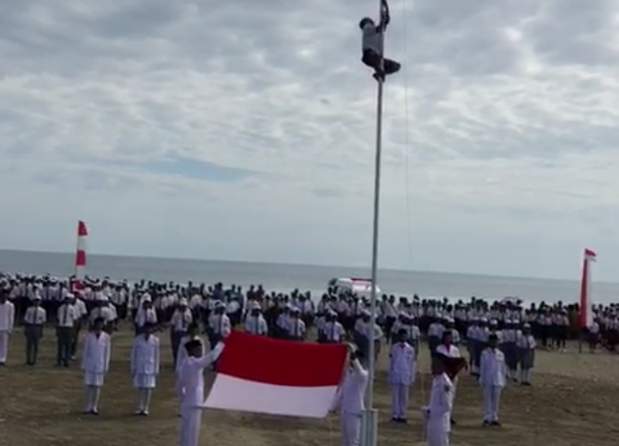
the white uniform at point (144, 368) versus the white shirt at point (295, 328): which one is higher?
the white shirt at point (295, 328)

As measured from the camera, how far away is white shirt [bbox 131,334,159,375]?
57.0 feet

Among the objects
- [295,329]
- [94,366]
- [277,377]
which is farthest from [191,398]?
[295,329]

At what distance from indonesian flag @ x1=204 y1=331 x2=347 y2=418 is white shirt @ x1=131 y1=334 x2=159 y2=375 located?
548cm

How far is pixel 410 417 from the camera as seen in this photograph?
1878 centimetres

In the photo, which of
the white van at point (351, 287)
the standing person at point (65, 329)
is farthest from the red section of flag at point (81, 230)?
the white van at point (351, 287)

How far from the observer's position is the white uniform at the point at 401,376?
1777cm

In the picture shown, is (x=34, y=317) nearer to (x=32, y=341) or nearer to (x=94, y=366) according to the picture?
(x=32, y=341)

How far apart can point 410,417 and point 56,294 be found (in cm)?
1747

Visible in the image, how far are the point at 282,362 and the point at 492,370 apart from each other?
7.40 meters

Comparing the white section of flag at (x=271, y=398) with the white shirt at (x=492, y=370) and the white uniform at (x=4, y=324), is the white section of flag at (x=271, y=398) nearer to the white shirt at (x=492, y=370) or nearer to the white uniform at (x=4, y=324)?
the white shirt at (x=492, y=370)

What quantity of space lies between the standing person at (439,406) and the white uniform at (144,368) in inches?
245

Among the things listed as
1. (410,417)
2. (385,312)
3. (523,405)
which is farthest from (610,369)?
(410,417)

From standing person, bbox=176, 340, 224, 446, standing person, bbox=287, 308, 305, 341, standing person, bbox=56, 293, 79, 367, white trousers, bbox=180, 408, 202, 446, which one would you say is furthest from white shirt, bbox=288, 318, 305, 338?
white trousers, bbox=180, 408, 202, 446

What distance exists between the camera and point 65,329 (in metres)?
23.2
